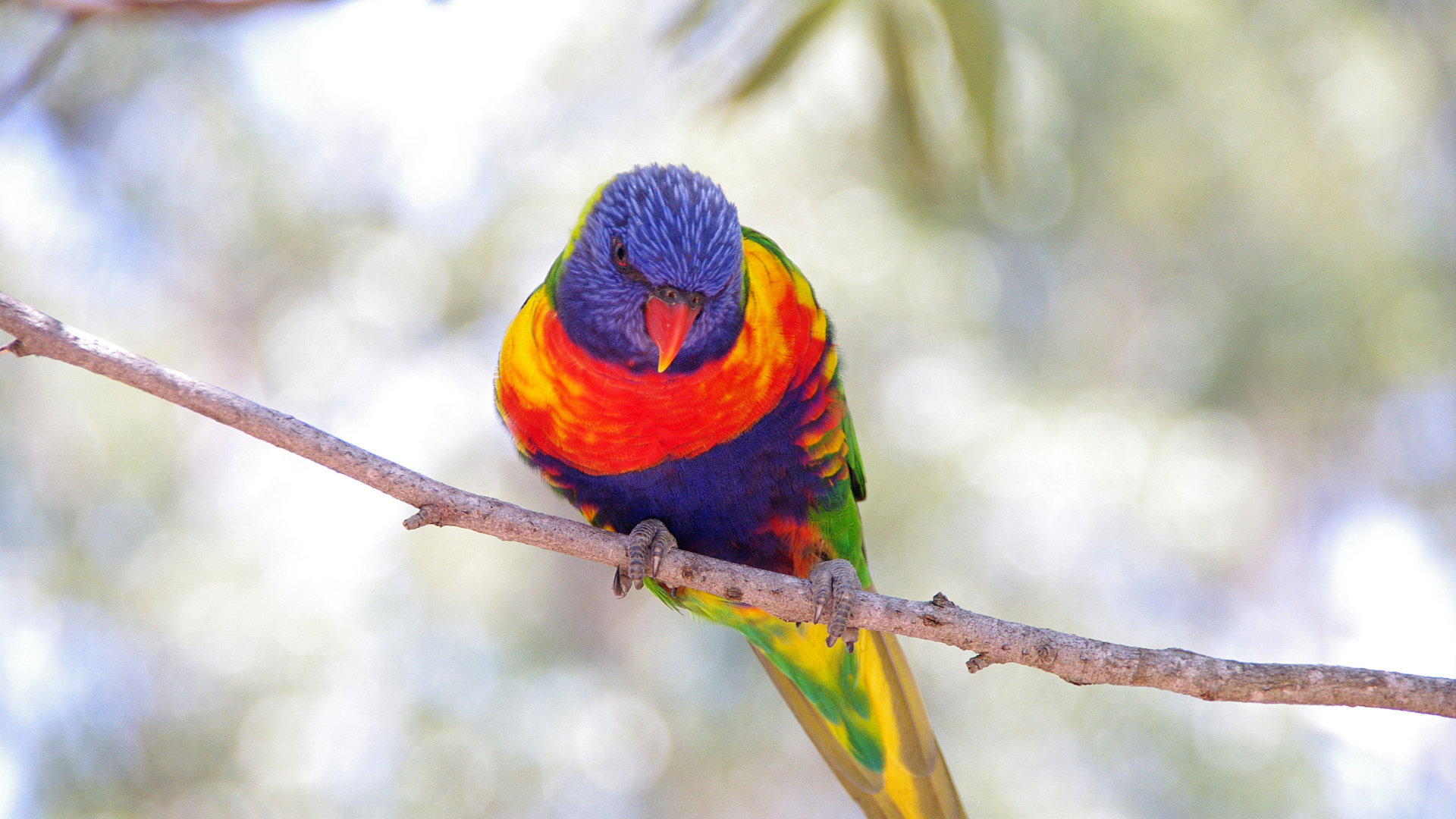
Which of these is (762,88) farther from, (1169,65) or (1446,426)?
(1446,426)

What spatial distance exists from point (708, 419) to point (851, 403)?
3.07 meters

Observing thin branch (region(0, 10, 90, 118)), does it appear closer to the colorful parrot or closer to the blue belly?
the colorful parrot

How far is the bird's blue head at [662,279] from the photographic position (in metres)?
1.69

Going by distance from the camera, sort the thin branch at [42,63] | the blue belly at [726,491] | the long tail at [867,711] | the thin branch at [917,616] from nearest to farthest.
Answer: the thin branch at [917,616] → the thin branch at [42,63] → the blue belly at [726,491] → the long tail at [867,711]

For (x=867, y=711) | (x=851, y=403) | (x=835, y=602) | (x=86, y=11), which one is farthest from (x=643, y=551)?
(x=851, y=403)

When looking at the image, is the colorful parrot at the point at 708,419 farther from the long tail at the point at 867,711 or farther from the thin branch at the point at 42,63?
the thin branch at the point at 42,63

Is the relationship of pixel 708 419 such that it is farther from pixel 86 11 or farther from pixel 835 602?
pixel 86 11

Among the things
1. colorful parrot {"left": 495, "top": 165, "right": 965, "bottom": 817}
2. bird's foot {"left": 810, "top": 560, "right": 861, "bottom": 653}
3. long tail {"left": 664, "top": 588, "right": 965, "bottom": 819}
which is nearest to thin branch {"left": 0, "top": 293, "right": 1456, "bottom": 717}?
bird's foot {"left": 810, "top": 560, "right": 861, "bottom": 653}

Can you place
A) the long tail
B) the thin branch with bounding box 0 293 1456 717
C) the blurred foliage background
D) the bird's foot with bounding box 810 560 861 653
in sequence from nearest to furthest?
the thin branch with bounding box 0 293 1456 717, the bird's foot with bounding box 810 560 861 653, the long tail, the blurred foliage background

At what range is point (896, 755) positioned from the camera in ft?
7.12

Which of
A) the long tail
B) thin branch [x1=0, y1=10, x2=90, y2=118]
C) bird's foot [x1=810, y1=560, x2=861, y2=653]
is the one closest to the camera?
thin branch [x1=0, y1=10, x2=90, y2=118]

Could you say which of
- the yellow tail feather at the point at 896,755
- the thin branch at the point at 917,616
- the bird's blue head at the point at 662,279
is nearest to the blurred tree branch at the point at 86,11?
the thin branch at the point at 917,616

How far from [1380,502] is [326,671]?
5973 mm

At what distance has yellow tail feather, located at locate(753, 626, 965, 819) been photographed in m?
2.13
